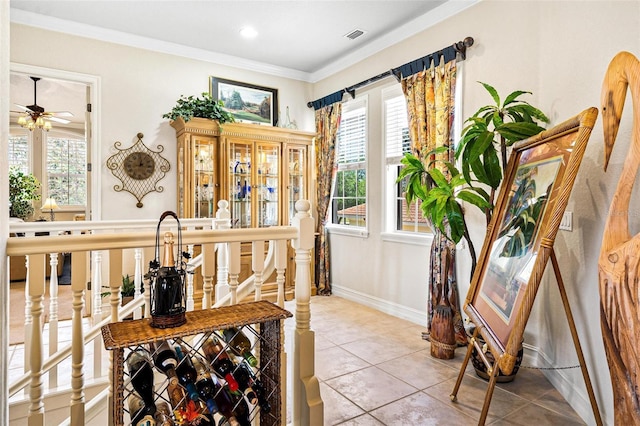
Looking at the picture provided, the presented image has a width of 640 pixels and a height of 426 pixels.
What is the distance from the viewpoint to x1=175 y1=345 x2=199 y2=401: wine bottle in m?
1.41

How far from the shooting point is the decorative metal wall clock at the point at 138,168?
13.6 feet

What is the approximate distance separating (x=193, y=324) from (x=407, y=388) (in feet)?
5.49

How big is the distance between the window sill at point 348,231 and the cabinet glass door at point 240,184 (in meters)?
1.12

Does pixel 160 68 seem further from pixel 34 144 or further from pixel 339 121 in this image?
pixel 34 144

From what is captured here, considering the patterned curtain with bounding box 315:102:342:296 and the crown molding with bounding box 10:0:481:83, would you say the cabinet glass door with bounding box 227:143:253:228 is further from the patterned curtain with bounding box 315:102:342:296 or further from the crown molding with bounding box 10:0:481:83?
the crown molding with bounding box 10:0:481:83

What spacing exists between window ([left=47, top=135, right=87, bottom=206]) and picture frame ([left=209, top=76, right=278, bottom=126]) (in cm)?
489

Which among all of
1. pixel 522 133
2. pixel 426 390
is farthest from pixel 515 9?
pixel 426 390

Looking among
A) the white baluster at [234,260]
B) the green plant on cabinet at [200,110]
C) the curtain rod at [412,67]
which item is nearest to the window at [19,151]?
the green plant on cabinet at [200,110]

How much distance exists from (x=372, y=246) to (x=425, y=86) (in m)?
1.84

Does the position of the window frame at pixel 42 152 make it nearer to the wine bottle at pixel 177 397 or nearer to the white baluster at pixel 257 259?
the white baluster at pixel 257 259

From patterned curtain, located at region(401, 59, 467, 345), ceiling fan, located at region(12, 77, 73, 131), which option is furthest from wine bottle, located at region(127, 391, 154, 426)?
ceiling fan, located at region(12, 77, 73, 131)

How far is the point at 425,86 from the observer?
11.9 feet

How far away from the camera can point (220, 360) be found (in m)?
1.50

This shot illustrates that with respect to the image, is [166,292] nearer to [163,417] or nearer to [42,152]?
[163,417]
